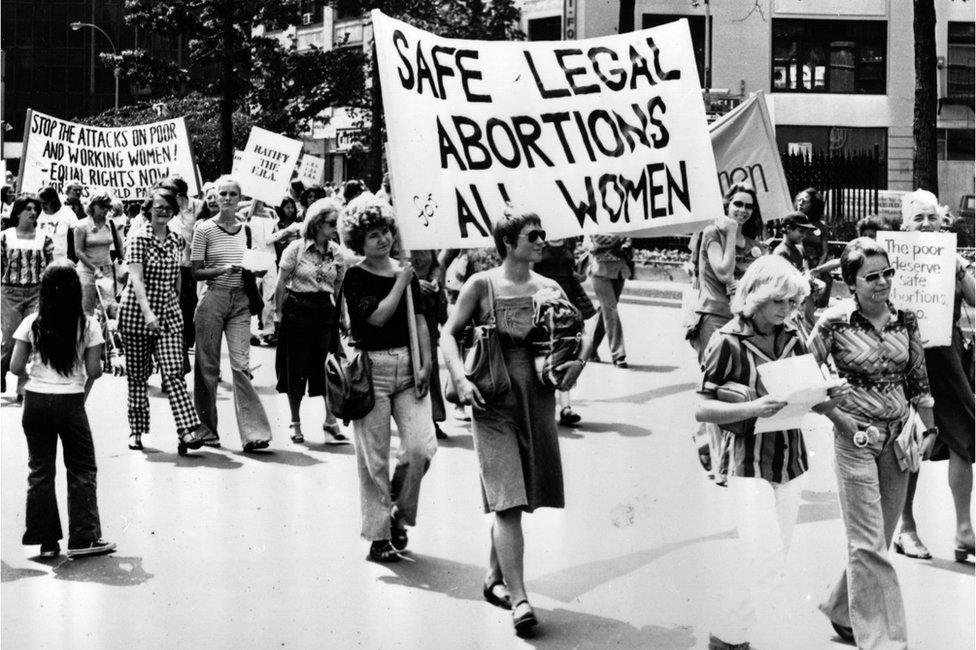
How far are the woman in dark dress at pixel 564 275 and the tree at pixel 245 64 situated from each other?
24.4 m

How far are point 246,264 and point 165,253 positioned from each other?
570mm

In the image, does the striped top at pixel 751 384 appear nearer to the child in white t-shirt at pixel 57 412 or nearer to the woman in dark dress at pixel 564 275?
the child in white t-shirt at pixel 57 412

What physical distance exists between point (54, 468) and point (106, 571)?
0.57 metres

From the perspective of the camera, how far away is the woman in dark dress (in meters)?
9.70

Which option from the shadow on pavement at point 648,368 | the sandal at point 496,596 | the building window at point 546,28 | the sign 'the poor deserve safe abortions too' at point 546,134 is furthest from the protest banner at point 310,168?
the building window at point 546,28

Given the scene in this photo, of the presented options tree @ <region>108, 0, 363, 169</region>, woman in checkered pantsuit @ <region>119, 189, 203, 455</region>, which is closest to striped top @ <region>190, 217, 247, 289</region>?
woman in checkered pantsuit @ <region>119, 189, 203, 455</region>

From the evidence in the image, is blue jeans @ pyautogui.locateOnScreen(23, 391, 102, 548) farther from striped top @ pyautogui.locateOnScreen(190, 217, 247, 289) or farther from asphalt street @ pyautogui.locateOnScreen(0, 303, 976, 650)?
striped top @ pyautogui.locateOnScreen(190, 217, 247, 289)

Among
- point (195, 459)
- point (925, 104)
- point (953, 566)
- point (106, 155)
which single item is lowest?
point (953, 566)

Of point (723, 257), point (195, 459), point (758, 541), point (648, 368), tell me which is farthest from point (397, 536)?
point (648, 368)

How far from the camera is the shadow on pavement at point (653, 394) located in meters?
12.4

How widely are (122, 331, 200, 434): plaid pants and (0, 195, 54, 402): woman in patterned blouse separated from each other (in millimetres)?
2599

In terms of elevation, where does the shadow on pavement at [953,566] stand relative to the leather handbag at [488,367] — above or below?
below

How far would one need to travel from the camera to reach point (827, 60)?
42.8m

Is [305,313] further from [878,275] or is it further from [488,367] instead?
[878,275]
